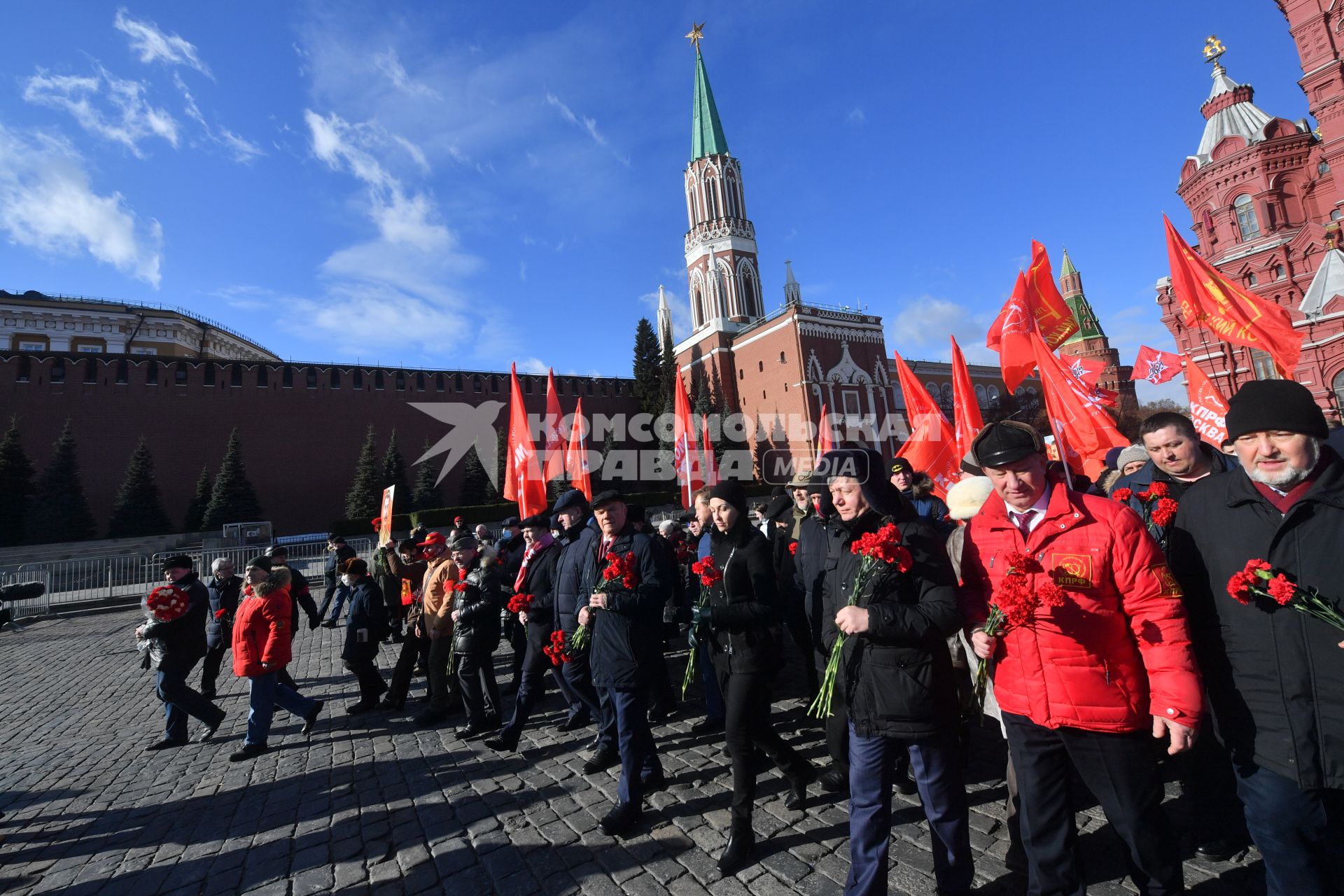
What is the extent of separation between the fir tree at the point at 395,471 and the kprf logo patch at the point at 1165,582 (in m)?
31.4

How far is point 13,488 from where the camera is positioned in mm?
24172

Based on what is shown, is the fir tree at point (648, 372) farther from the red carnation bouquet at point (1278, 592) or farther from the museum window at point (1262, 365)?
the red carnation bouquet at point (1278, 592)

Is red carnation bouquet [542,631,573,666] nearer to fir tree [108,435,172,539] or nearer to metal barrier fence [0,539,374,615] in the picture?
metal barrier fence [0,539,374,615]

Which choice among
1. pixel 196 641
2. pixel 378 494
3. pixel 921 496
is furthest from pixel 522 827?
pixel 378 494

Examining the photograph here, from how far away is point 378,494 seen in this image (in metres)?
29.5

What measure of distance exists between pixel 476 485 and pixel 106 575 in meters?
16.8

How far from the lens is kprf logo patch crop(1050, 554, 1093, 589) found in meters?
2.03

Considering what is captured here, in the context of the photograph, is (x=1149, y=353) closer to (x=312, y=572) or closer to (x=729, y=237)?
(x=312, y=572)

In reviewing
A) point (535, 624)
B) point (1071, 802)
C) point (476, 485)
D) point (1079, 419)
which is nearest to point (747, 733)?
point (1071, 802)

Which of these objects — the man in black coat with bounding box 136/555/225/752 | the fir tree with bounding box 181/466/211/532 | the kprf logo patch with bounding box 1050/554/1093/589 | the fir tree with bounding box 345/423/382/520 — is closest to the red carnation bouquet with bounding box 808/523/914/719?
the kprf logo patch with bounding box 1050/554/1093/589

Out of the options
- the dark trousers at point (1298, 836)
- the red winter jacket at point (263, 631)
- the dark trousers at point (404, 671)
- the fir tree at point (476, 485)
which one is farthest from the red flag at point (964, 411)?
the fir tree at point (476, 485)

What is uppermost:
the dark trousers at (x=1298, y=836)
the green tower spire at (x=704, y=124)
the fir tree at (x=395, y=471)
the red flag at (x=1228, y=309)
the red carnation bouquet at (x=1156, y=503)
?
the green tower spire at (x=704, y=124)

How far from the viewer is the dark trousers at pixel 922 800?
2301 millimetres

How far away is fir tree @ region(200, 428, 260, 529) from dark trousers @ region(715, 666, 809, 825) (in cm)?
3091
